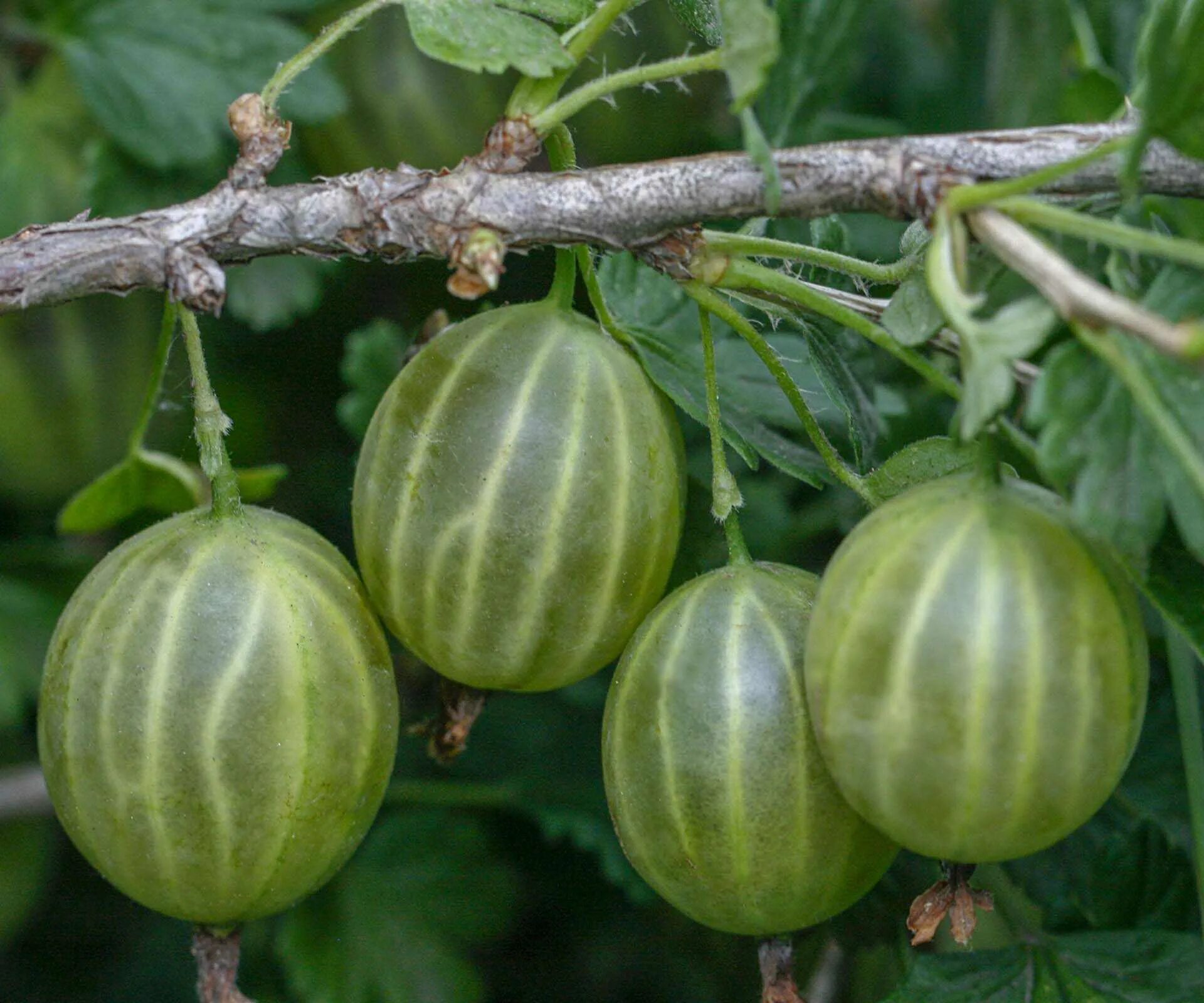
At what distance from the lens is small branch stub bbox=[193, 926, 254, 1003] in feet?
3.05

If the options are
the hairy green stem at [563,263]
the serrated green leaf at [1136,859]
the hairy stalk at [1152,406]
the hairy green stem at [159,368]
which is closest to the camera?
the hairy stalk at [1152,406]

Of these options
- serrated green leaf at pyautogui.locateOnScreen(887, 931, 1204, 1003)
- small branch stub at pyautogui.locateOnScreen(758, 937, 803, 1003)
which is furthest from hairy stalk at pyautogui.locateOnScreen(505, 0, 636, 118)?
serrated green leaf at pyautogui.locateOnScreen(887, 931, 1204, 1003)

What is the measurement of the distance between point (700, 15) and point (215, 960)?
79 cm

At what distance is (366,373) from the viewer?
1.37 meters

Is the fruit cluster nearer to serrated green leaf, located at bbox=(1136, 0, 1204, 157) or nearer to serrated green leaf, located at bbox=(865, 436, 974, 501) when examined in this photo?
serrated green leaf, located at bbox=(865, 436, 974, 501)

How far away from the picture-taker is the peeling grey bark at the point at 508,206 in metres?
0.82

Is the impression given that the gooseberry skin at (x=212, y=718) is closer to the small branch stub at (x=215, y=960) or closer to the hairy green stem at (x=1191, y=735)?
the small branch stub at (x=215, y=960)

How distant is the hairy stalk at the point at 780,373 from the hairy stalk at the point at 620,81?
0.14m

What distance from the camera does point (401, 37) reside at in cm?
145

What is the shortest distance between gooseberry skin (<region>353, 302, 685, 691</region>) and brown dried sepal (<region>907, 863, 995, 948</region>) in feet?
0.88

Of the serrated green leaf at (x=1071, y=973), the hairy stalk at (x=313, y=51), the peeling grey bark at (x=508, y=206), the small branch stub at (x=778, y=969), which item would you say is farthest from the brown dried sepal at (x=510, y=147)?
the serrated green leaf at (x=1071, y=973)

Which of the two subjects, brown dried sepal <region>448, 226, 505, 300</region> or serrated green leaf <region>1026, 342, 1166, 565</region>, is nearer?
serrated green leaf <region>1026, 342, 1166, 565</region>

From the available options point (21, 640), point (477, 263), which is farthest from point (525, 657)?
point (21, 640)

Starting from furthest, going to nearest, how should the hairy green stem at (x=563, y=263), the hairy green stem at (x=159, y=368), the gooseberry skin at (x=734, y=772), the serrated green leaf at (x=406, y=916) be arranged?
the serrated green leaf at (x=406, y=916), the hairy green stem at (x=159, y=368), the hairy green stem at (x=563, y=263), the gooseberry skin at (x=734, y=772)
